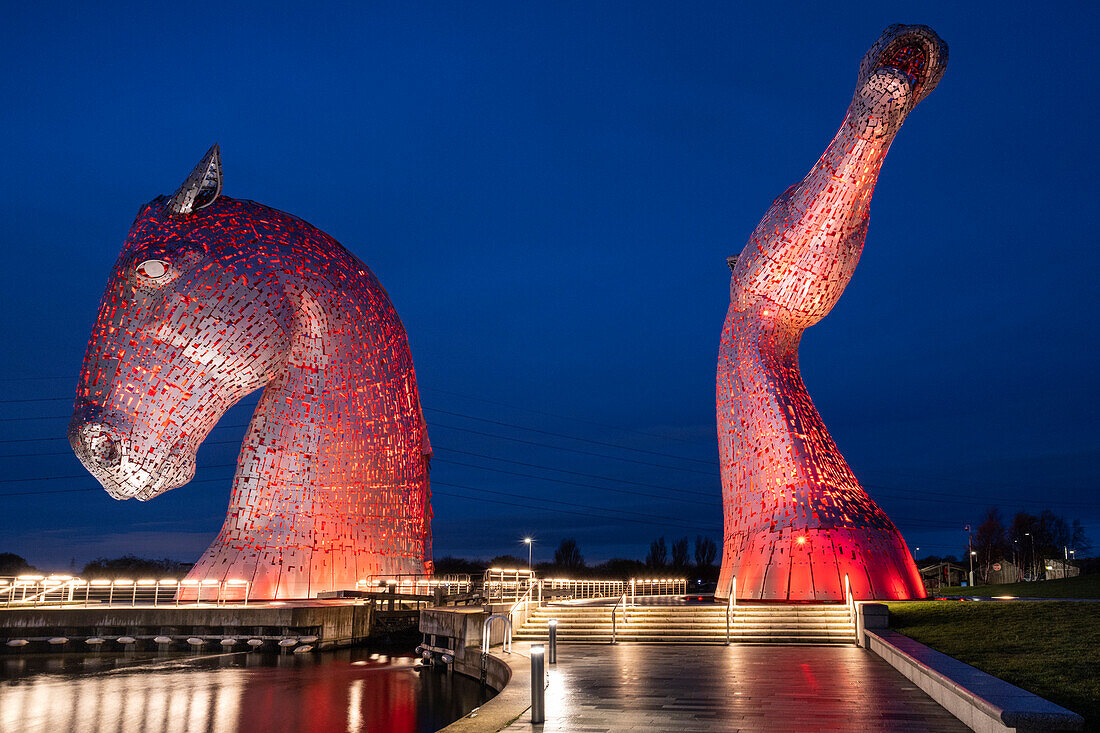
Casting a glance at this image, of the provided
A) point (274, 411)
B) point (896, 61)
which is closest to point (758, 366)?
point (896, 61)

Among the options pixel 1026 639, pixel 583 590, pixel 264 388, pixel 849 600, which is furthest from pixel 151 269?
pixel 583 590

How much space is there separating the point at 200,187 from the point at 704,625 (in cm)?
1503

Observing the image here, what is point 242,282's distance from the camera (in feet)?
69.3

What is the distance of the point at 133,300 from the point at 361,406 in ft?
A: 20.6

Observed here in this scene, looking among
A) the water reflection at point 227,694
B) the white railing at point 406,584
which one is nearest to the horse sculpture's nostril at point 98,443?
the water reflection at point 227,694

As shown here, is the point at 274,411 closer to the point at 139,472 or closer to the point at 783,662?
the point at 139,472

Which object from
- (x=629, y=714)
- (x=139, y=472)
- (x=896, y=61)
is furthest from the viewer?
(x=896, y=61)

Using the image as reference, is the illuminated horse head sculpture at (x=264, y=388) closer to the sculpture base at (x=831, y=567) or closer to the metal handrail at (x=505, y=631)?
the metal handrail at (x=505, y=631)

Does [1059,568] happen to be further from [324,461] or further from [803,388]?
[324,461]

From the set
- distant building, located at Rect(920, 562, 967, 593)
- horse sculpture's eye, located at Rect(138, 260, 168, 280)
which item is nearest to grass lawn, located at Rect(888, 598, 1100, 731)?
horse sculpture's eye, located at Rect(138, 260, 168, 280)

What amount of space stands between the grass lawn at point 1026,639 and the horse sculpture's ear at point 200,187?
17.7 meters

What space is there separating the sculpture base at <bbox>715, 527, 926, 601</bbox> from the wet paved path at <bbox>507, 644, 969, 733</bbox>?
4.68 metres

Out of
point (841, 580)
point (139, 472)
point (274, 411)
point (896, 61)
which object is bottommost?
point (841, 580)

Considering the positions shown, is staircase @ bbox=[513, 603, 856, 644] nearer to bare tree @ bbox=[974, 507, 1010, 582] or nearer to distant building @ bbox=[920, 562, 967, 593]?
distant building @ bbox=[920, 562, 967, 593]
